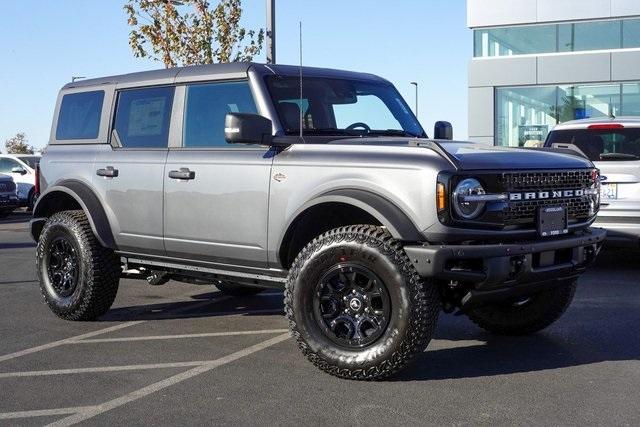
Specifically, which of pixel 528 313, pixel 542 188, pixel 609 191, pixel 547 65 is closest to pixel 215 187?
pixel 542 188

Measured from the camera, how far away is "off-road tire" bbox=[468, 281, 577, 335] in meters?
6.36

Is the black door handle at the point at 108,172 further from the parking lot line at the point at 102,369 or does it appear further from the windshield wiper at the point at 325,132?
the parking lot line at the point at 102,369

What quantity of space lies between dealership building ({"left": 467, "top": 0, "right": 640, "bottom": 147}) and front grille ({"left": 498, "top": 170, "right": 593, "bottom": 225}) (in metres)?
21.0

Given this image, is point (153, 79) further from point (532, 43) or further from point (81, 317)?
point (532, 43)

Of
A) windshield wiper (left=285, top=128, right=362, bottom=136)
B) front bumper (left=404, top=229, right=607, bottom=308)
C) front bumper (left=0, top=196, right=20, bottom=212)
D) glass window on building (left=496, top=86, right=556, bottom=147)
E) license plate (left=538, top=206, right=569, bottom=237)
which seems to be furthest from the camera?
glass window on building (left=496, top=86, right=556, bottom=147)

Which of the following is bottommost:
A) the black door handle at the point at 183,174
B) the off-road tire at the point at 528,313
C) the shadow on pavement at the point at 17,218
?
the shadow on pavement at the point at 17,218

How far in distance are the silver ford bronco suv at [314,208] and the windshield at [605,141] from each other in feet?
9.17

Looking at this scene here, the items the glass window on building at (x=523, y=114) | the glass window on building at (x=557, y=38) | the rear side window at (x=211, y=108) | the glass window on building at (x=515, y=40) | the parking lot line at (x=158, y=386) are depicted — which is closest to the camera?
the parking lot line at (x=158, y=386)

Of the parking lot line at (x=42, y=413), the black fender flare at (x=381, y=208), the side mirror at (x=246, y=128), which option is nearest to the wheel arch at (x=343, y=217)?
the black fender flare at (x=381, y=208)

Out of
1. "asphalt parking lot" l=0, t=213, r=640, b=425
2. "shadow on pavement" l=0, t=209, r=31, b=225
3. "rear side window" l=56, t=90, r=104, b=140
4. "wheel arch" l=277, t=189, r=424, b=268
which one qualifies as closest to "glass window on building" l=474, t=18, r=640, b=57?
"shadow on pavement" l=0, t=209, r=31, b=225

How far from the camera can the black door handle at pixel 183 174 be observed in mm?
6352

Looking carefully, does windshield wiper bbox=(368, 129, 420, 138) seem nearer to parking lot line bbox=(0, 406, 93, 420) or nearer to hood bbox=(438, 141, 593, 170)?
hood bbox=(438, 141, 593, 170)

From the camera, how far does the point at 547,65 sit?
27672mm

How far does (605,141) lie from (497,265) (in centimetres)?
524
